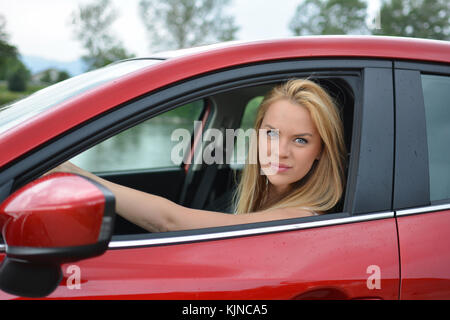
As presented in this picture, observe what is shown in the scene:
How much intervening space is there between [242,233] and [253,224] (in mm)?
53

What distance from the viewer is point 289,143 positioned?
149 cm

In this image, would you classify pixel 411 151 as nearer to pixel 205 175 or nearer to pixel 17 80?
pixel 205 175

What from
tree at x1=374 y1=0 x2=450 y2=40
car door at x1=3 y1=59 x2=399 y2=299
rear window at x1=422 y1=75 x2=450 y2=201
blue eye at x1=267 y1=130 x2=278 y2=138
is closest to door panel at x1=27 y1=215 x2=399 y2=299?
car door at x1=3 y1=59 x2=399 y2=299

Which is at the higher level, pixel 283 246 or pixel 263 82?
pixel 263 82

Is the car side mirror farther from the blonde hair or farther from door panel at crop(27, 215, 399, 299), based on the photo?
the blonde hair

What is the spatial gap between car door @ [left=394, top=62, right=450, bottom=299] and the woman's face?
0.29m

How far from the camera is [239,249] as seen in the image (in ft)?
3.76

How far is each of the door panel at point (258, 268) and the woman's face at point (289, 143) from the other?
33cm

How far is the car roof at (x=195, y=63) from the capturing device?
3.49ft

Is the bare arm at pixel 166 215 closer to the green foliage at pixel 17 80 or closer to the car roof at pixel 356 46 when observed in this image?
the car roof at pixel 356 46

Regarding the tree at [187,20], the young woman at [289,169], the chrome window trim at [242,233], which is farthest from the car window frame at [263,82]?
the tree at [187,20]

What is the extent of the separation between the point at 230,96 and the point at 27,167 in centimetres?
182

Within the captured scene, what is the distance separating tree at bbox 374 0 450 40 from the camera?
3.79 metres

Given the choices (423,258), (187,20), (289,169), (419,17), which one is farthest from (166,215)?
(187,20)
